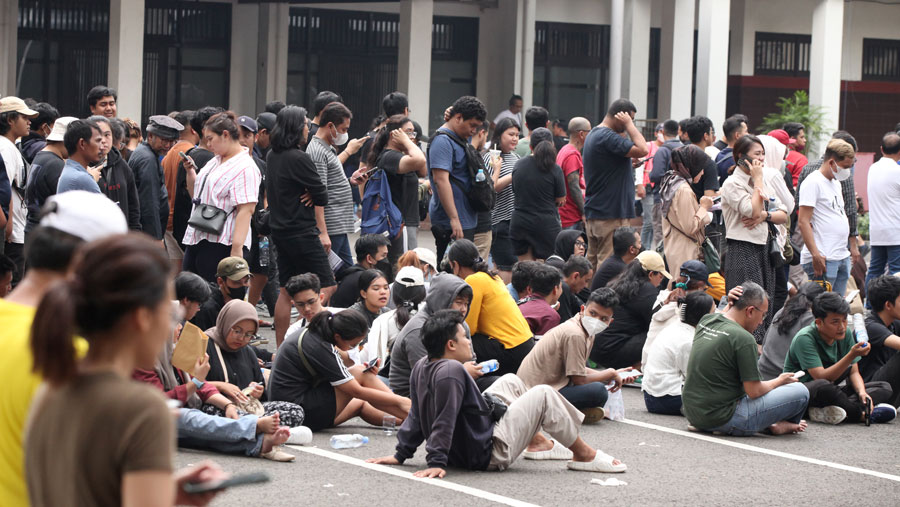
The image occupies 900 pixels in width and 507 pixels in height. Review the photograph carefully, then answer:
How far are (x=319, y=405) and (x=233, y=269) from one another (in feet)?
4.45

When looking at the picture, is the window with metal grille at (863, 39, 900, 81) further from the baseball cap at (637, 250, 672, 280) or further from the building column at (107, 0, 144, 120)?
the baseball cap at (637, 250, 672, 280)

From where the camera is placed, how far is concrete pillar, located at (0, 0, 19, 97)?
18062mm

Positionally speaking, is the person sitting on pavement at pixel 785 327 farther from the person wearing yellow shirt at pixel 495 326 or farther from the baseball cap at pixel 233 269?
the baseball cap at pixel 233 269

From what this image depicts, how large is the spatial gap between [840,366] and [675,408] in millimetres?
1100

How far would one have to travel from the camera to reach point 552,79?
22.8 m

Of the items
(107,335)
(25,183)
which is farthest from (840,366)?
(107,335)

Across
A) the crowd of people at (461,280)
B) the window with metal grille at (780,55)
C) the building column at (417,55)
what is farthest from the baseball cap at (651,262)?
the window with metal grille at (780,55)

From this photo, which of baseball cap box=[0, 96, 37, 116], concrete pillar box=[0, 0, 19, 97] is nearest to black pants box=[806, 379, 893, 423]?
baseball cap box=[0, 96, 37, 116]

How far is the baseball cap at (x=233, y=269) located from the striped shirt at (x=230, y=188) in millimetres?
523

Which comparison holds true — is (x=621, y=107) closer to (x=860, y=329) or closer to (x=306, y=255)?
(x=860, y=329)

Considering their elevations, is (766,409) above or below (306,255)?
below

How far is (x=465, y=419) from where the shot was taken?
20.4ft

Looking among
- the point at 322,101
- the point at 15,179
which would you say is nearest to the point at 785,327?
the point at 322,101

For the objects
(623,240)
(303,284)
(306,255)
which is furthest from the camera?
(623,240)
